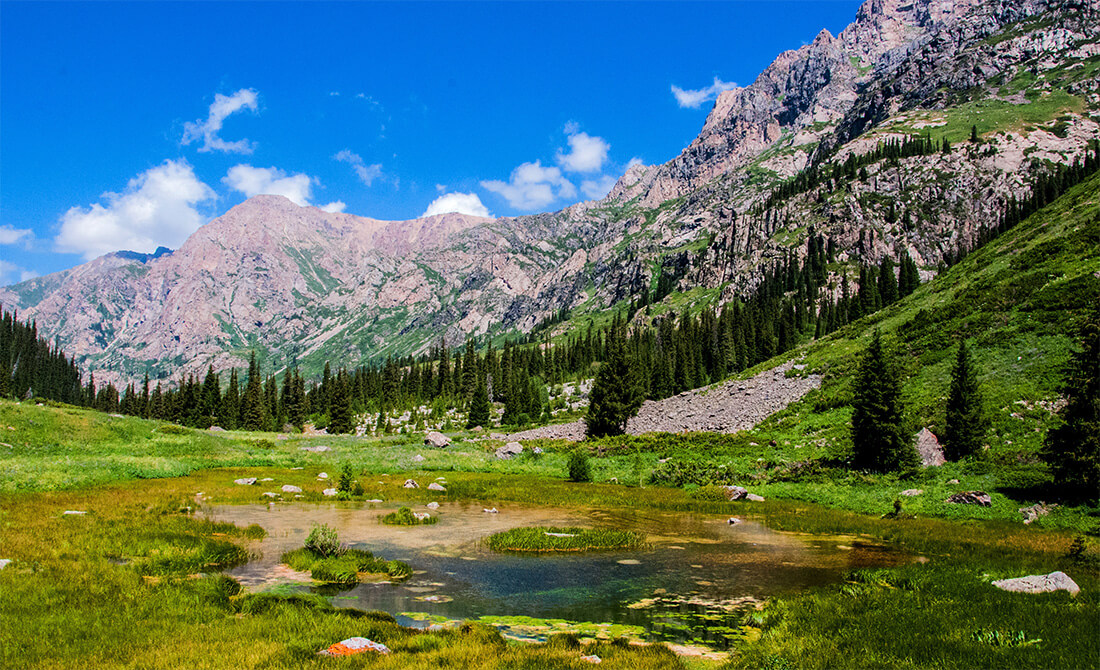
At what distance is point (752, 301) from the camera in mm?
183125

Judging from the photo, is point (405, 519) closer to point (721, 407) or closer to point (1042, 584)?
point (1042, 584)

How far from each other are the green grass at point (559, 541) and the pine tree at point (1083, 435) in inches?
700

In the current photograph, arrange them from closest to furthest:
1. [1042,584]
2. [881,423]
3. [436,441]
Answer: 1. [1042,584]
2. [881,423]
3. [436,441]

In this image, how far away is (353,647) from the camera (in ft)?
32.1

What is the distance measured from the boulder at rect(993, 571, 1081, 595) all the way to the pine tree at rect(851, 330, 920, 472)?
22685 mm

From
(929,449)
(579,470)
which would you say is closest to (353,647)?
(579,470)

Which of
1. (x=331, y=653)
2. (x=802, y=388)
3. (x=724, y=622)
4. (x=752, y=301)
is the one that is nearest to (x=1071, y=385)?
(x=724, y=622)

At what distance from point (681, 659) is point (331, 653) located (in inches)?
238

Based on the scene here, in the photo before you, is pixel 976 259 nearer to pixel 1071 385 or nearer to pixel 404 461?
pixel 1071 385

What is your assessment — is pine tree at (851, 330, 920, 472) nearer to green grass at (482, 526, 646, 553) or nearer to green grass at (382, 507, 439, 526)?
green grass at (482, 526, 646, 553)

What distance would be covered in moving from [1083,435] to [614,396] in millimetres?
51276

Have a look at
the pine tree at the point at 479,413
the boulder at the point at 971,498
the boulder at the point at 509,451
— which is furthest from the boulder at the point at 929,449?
the pine tree at the point at 479,413

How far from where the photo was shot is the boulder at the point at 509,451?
60341 mm

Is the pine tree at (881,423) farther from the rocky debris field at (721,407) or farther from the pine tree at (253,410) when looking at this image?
the pine tree at (253,410)
